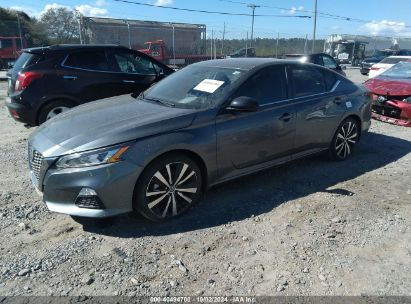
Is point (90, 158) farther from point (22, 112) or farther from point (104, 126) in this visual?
point (22, 112)

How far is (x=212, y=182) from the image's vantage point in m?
4.14

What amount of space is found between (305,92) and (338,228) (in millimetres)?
1960

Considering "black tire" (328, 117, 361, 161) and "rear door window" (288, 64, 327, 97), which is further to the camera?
"black tire" (328, 117, 361, 161)

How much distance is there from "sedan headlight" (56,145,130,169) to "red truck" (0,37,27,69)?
24721 mm

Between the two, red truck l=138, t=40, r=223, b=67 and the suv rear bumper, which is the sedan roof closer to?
the suv rear bumper

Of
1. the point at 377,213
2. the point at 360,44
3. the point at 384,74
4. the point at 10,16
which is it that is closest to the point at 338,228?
the point at 377,213

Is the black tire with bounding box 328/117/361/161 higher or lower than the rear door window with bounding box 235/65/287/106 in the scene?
lower

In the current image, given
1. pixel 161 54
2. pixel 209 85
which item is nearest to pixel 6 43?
pixel 161 54

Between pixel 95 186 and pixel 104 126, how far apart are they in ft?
2.16

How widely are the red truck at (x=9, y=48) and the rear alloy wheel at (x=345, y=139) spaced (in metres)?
24.4

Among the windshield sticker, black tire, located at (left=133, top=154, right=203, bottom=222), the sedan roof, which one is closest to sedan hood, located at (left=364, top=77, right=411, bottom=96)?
the sedan roof

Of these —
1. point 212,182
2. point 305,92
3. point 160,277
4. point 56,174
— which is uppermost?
point 305,92

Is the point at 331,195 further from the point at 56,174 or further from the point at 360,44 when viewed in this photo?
the point at 360,44

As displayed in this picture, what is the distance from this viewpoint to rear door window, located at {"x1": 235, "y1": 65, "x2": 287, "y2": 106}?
4395 mm
